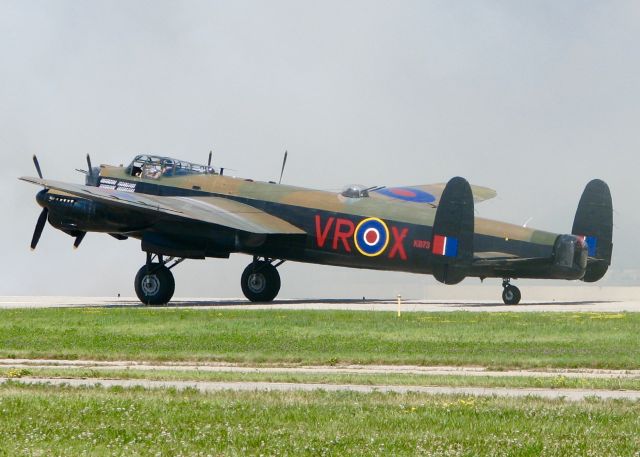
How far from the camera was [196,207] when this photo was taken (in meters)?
49.8

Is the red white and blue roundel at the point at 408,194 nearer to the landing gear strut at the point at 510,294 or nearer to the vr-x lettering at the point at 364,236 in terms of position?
the vr-x lettering at the point at 364,236

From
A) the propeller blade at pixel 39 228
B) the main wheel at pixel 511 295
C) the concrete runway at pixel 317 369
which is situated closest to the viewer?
the concrete runway at pixel 317 369

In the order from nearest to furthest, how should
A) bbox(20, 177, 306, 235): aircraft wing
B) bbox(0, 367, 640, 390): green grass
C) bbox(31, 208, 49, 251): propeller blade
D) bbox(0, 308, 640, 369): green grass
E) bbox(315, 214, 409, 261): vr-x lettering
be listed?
bbox(0, 367, 640, 390): green grass → bbox(0, 308, 640, 369): green grass → bbox(20, 177, 306, 235): aircraft wing → bbox(315, 214, 409, 261): vr-x lettering → bbox(31, 208, 49, 251): propeller blade

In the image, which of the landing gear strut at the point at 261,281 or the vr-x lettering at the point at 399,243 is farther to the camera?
the landing gear strut at the point at 261,281

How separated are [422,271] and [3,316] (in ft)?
55.7

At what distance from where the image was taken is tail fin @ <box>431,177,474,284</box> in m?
45.5

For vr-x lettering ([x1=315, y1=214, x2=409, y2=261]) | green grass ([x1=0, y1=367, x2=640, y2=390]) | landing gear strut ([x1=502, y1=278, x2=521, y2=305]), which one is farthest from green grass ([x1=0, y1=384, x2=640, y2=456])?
landing gear strut ([x1=502, y1=278, x2=521, y2=305])

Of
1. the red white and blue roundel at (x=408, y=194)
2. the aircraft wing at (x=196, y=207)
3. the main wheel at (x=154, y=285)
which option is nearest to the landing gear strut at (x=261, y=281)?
the aircraft wing at (x=196, y=207)

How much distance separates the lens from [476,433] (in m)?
15.2

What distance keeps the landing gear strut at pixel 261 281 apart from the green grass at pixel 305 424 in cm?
3236

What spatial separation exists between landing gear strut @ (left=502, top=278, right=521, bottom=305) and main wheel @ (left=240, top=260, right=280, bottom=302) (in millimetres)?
10203

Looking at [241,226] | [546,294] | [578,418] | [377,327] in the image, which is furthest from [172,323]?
[546,294]

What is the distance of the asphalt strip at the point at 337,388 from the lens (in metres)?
19.7

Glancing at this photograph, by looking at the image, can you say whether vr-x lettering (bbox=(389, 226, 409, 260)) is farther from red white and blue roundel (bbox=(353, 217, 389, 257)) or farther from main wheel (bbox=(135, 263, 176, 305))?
main wheel (bbox=(135, 263, 176, 305))
